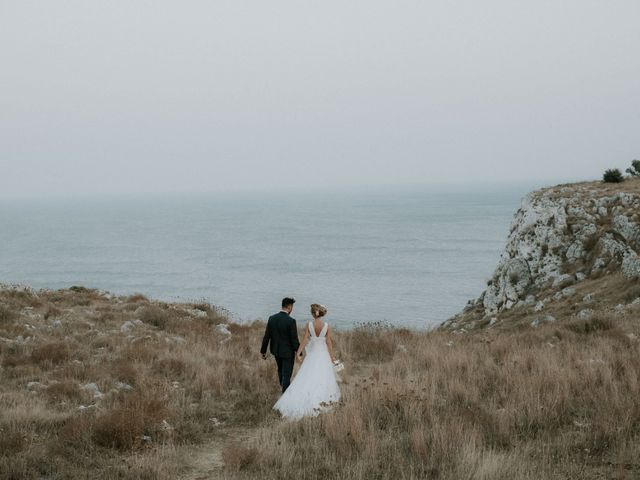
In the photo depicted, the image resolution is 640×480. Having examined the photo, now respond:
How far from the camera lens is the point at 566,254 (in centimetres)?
2967

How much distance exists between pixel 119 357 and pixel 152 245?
4795 inches

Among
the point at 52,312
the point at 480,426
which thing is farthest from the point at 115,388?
the point at 52,312

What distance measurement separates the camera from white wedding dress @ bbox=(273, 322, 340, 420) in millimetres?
10587

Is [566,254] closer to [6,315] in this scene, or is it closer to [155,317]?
[155,317]

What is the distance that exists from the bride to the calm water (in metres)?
21.2

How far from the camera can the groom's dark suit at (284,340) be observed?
1162 cm

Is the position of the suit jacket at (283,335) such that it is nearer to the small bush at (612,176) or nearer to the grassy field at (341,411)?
the grassy field at (341,411)

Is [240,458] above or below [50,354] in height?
above

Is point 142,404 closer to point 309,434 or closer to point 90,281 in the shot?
point 309,434

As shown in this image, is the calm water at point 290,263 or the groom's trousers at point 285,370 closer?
the groom's trousers at point 285,370

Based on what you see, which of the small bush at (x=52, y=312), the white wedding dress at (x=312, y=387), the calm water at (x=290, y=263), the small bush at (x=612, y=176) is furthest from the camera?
the calm water at (x=290, y=263)

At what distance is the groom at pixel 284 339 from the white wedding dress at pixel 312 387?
1.20ft

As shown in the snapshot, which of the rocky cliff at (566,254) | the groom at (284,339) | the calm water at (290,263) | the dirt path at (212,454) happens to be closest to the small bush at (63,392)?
the dirt path at (212,454)

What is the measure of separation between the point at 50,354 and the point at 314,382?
7578 millimetres
